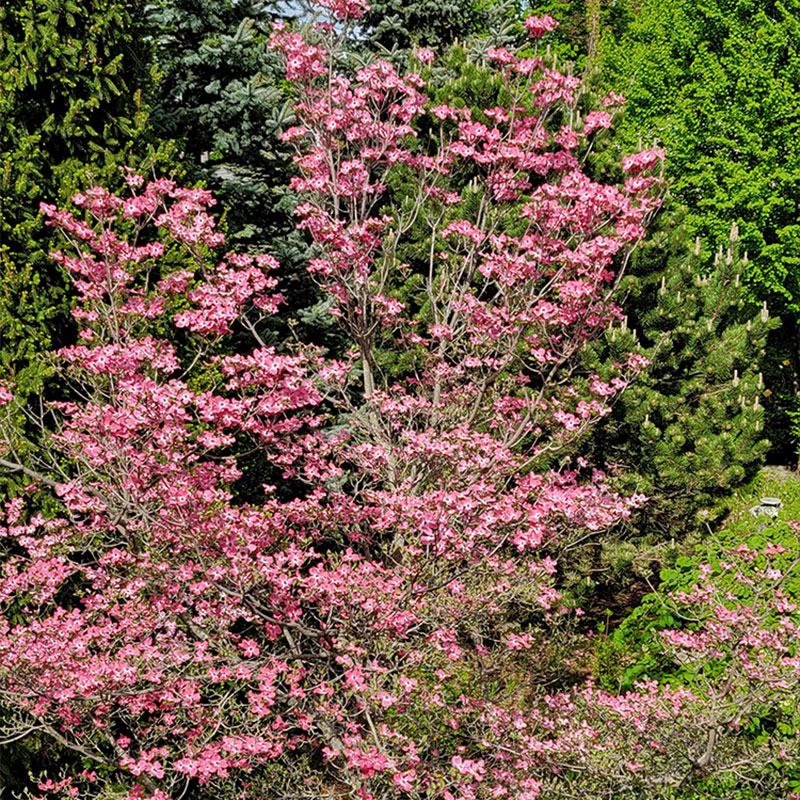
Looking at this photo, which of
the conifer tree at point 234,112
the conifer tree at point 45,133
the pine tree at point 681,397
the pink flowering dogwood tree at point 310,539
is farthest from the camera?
the conifer tree at point 234,112

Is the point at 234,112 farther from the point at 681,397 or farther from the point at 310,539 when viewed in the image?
the point at 681,397

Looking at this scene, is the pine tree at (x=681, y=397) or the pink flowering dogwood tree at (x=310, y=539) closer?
Answer: the pink flowering dogwood tree at (x=310, y=539)

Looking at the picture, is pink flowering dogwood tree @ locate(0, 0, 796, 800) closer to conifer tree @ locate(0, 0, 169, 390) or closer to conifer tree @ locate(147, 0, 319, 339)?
conifer tree @ locate(0, 0, 169, 390)

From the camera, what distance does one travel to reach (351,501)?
18.0ft

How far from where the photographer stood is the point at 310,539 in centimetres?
505

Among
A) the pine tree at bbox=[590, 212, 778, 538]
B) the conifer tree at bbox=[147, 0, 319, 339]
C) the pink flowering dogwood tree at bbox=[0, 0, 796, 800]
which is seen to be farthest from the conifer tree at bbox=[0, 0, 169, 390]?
the pine tree at bbox=[590, 212, 778, 538]

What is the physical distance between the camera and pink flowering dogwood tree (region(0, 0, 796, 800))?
14.3 feet

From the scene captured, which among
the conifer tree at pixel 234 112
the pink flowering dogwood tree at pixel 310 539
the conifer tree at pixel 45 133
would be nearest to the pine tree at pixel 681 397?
the pink flowering dogwood tree at pixel 310 539

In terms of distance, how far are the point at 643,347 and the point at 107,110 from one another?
16.6 ft

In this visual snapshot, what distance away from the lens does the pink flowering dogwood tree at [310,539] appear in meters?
4.37

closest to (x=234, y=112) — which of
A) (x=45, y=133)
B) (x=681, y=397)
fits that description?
(x=45, y=133)

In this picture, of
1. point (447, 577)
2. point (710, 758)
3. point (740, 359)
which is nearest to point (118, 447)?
point (447, 577)

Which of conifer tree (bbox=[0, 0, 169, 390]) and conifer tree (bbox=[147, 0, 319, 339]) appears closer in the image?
conifer tree (bbox=[0, 0, 169, 390])

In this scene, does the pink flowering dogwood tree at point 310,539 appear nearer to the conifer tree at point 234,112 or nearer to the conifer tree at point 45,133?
the conifer tree at point 45,133
